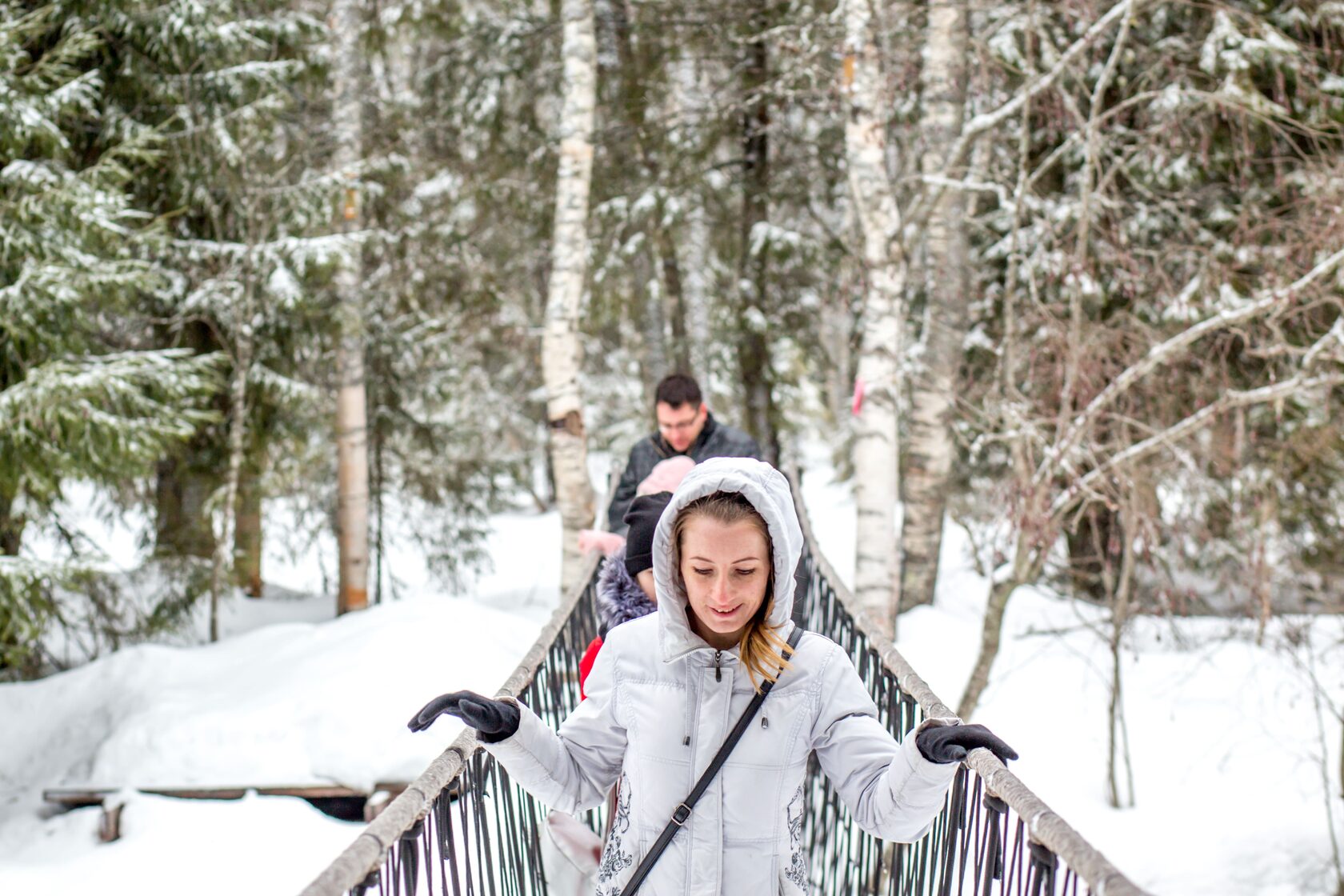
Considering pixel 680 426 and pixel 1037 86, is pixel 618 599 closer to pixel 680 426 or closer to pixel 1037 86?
pixel 680 426

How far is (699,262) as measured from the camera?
9.90 m

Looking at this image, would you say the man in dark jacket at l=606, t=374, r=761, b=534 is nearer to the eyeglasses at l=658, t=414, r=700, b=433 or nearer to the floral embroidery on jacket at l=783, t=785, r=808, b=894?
the eyeglasses at l=658, t=414, r=700, b=433

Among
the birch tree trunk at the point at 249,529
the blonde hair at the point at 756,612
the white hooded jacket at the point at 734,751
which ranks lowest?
the birch tree trunk at the point at 249,529

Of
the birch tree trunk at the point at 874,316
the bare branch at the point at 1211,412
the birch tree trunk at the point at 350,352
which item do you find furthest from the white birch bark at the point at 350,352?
the bare branch at the point at 1211,412

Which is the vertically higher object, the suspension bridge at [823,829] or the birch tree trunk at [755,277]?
the birch tree trunk at [755,277]

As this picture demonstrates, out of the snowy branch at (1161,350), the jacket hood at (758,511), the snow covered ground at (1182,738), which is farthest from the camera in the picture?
the snow covered ground at (1182,738)

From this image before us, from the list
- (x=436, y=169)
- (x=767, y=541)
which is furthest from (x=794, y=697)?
(x=436, y=169)

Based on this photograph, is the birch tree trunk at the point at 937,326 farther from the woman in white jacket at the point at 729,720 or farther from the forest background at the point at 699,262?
the woman in white jacket at the point at 729,720

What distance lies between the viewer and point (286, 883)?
4371 millimetres

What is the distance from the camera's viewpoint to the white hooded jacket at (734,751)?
5.45 ft

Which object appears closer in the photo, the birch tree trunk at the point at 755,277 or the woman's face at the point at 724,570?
the woman's face at the point at 724,570

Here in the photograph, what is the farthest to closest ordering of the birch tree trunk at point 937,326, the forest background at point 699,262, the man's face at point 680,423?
the birch tree trunk at point 937,326 < the forest background at point 699,262 < the man's face at point 680,423

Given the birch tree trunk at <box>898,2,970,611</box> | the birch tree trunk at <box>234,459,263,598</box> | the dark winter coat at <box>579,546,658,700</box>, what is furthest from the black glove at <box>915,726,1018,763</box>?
the birch tree trunk at <box>234,459,263,598</box>

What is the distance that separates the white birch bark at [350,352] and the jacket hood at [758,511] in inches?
248
